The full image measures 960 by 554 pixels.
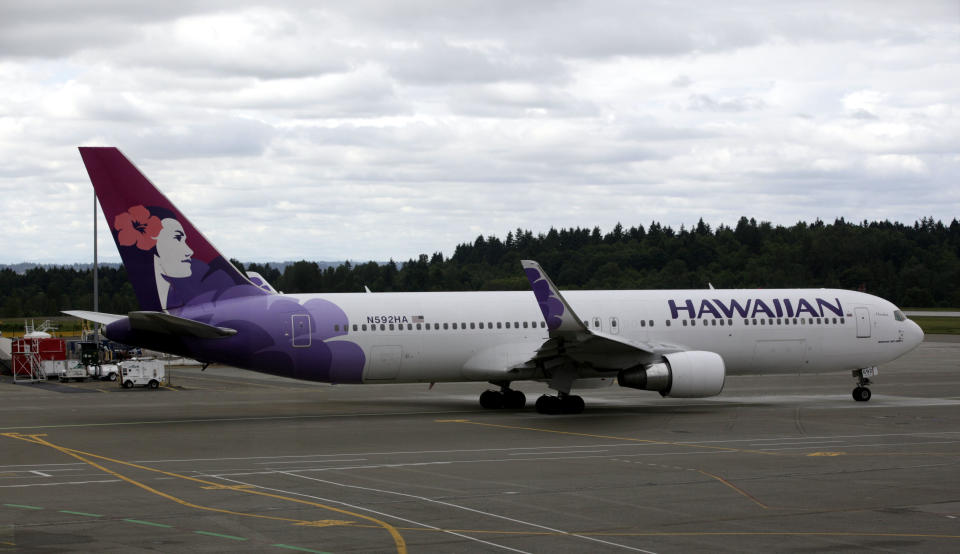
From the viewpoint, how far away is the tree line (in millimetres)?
104688

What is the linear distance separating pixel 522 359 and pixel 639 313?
4.49m

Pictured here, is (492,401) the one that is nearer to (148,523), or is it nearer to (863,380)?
(863,380)

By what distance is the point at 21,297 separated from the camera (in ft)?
445

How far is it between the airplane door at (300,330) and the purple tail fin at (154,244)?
1.90 m

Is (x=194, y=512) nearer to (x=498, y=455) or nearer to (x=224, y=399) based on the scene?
(x=498, y=455)

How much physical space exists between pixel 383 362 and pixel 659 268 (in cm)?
8565

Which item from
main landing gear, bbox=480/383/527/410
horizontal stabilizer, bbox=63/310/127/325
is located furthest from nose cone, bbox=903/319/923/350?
horizontal stabilizer, bbox=63/310/127/325

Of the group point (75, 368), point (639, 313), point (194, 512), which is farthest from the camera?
point (75, 368)

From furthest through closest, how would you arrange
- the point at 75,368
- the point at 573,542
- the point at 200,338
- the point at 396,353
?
the point at 75,368, the point at 396,353, the point at 200,338, the point at 573,542

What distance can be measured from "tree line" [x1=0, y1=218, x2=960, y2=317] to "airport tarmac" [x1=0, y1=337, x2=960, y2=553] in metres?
54.6

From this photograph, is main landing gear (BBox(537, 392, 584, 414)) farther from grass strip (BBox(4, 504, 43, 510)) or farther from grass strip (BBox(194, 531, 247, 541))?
grass strip (BBox(194, 531, 247, 541))

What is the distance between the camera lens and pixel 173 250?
3091 centimetres

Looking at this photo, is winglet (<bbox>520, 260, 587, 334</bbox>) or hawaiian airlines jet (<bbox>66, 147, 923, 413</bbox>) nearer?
winglet (<bbox>520, 260, 587, 334</bbox>)

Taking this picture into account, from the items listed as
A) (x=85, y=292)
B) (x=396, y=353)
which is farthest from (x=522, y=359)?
(x=85, y=292)
